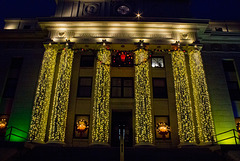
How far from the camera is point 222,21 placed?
21.1 metres

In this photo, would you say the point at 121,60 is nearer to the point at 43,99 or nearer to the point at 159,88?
the point at 159,88

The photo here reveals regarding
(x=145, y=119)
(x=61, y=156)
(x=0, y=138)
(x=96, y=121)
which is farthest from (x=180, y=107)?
(x=0, y=138)

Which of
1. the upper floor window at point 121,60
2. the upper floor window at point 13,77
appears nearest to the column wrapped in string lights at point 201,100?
the upper floor window at point 121,60

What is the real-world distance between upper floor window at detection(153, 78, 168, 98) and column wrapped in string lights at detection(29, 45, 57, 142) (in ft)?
Answer: 30.0

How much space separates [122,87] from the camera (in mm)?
19156

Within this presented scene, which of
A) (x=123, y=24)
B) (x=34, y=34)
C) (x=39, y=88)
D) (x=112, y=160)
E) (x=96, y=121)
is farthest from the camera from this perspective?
(x=34, y=34)

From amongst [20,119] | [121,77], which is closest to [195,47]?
[121,77]

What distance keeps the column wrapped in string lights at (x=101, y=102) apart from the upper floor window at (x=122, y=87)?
2279 mm

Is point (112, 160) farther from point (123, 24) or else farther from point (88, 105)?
point (123, 24)

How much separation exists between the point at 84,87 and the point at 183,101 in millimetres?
8787

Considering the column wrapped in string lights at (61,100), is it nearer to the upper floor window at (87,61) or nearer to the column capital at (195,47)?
the upper floor window at (87,61)

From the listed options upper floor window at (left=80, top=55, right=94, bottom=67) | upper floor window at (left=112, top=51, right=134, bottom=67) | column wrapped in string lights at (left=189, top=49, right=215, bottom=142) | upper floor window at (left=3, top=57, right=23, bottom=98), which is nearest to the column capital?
column wrapped in string lights at (left=189, top=49, right=215, bottom=142)

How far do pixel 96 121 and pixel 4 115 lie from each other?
8867mm

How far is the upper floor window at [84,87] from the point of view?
18578 millimetres
